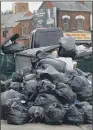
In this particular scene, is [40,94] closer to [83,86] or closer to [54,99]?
[54,99]

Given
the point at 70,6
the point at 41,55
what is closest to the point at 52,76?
the point at 41,55

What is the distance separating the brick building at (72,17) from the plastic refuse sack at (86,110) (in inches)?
1099

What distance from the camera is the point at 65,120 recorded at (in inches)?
260

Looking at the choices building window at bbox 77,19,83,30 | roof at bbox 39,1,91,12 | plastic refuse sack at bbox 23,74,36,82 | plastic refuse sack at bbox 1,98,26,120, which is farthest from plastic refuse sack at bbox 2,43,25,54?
building window at bbox 77,19,83,30

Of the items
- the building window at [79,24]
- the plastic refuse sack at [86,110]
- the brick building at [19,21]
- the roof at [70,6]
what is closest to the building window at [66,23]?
the roof at [70,6]

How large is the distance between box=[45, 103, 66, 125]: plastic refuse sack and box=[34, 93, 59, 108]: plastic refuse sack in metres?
0.22

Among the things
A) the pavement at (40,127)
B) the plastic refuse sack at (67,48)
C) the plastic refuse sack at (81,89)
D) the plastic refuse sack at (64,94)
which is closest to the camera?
the pavement at (40,127)

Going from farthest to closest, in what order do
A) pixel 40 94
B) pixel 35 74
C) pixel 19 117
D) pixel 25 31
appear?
pixel 25 31 → pixel 35 74 → pixel 40 94 → pixel 19 117

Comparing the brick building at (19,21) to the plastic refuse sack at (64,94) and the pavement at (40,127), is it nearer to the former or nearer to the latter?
the plastic refuse sack at (64,94)

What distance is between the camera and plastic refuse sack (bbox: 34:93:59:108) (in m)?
6.73

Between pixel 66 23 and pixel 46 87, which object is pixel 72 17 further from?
pixel 46 87

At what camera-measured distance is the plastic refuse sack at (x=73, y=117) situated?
21.3 ft

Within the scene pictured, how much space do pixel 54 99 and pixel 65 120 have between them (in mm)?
462

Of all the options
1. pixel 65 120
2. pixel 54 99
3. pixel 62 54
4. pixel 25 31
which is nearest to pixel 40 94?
pixel 54 99
